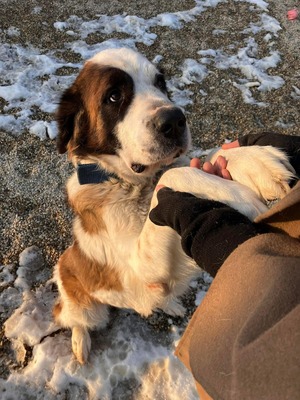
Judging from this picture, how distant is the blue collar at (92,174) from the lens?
2621 millimetres

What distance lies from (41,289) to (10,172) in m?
1.46

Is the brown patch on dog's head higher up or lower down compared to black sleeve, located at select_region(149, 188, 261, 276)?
lower down

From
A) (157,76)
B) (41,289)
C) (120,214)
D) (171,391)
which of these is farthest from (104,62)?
(171,391)

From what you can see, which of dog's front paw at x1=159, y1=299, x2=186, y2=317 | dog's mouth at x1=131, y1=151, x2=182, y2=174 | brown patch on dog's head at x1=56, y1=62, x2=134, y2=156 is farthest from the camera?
dog's front paw at x1=159, y1=299, x2=186, y2=317

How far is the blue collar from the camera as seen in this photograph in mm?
2621

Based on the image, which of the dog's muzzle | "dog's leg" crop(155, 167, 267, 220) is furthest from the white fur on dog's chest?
"dog's leg" crop(155, 167, 267, 220)

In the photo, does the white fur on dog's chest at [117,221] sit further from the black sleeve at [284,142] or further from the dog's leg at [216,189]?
the black sleeve at [284,142]

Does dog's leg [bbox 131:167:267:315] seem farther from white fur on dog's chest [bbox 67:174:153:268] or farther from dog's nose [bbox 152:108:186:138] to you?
dog's nose [bbox 152:108:186:138]

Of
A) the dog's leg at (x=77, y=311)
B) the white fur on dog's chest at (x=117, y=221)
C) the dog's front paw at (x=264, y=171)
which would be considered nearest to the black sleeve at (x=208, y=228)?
the dog's front paw at (x=264, y=171)

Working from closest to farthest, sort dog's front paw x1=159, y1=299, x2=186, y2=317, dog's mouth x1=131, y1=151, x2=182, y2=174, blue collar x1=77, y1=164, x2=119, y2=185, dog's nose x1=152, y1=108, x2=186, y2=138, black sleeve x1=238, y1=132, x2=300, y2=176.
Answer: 1. black sleeve x1=238, y1=132, x2=300, y2=176
2. dog's nose x1=152, y1=108, x2=186, y2=138
3. dog's mouth x1=131, y1=151, x2=182, y2=174
4. blue collar x1=77, y1=164, x2=119, y2=185
5. dog's front paw x1=159, y1=299, x2=186, y2=317

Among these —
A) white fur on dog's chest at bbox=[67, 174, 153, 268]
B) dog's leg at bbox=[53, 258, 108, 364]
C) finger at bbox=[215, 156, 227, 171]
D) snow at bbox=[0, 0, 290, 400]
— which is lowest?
snow at bbox=[0, 0, 290, 400]

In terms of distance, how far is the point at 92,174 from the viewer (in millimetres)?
2646

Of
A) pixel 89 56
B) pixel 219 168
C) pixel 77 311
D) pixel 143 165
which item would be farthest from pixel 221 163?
pixel 89 56

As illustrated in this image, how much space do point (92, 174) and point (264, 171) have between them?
4.32 feet
